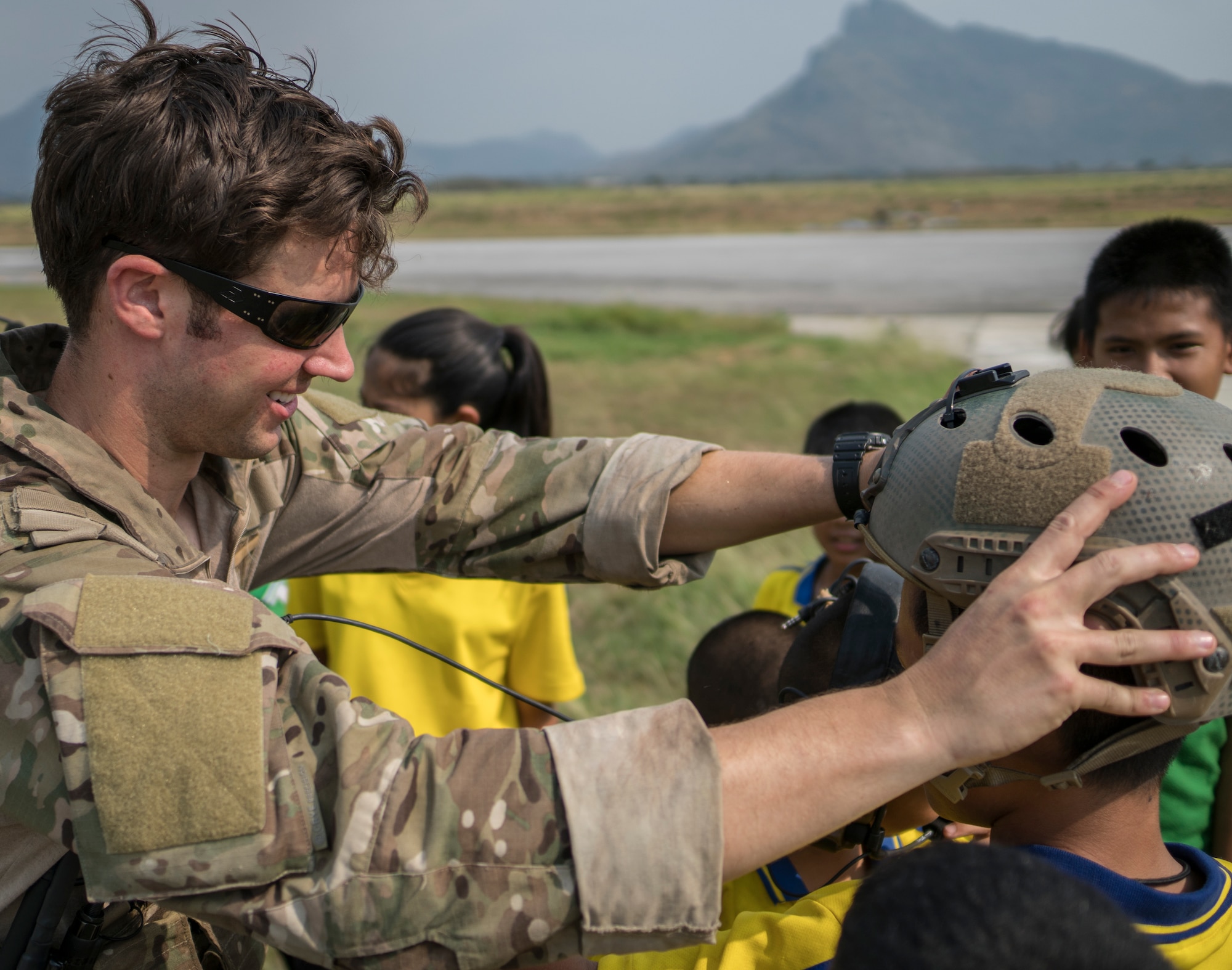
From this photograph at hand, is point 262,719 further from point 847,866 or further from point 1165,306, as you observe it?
point 1165,306

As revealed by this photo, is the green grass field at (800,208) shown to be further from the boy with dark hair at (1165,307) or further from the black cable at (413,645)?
the black cable at (413,645)

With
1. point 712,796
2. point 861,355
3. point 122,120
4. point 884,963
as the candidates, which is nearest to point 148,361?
point 122,120

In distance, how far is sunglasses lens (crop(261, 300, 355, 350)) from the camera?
219 cm

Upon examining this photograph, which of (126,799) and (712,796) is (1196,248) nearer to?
(712,796)

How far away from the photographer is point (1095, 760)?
66.0 inches

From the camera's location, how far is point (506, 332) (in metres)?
4.34

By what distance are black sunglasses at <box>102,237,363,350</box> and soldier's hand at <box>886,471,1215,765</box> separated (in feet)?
4.77

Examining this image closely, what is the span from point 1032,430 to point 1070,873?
2.30ft

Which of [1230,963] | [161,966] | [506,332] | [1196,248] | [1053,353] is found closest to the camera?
[1230,963]

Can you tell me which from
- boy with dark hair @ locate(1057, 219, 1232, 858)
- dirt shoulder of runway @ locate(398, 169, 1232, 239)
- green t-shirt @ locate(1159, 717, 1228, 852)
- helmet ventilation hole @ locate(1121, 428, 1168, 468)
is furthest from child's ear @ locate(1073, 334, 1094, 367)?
dirt shoulder of runway @ locate(398, 169, 1232, 239)

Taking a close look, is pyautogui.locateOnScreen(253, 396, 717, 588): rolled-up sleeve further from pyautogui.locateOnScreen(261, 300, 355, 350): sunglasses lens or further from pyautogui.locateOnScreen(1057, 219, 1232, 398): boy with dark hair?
pyautogui.locateOnScreen(1057, 219, 1232, 398): boy with dark hair

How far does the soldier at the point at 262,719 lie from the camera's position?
1.50m

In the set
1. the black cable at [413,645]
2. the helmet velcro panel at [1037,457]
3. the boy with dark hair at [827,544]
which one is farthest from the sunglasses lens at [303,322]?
the boy with dark hair at [827,544]

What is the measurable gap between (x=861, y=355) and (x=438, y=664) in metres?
13.5
